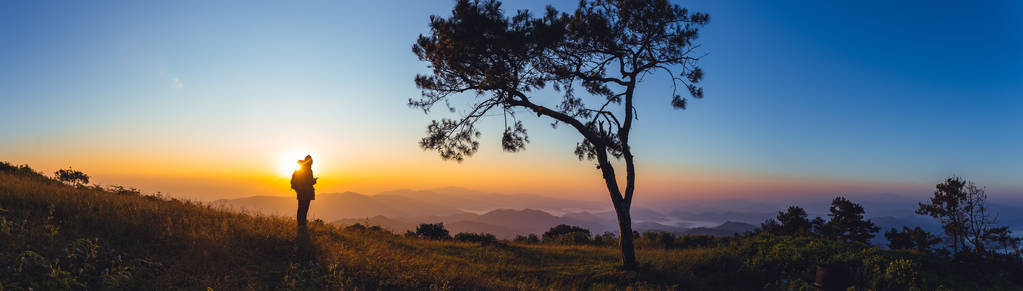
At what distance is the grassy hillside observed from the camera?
621cm

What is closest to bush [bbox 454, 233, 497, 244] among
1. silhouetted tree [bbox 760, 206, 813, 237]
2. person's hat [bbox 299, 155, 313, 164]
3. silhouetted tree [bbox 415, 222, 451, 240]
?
silhouetted tree [bbox 415, 222, 451, 240]

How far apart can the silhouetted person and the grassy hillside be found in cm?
79

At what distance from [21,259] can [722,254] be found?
1546cm

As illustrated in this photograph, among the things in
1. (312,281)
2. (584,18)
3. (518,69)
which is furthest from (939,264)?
(312,281)

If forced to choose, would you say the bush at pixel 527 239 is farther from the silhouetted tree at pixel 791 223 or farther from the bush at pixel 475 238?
the silhouetted tree at pixel 791 223

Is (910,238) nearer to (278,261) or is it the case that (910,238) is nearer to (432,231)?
(432,231)

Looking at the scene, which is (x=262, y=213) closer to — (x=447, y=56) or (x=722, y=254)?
(x=447, y=56)

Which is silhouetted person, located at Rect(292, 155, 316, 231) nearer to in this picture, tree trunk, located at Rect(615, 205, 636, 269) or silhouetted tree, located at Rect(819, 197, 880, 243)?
tree trunk, located at Rect(615, 205, 636, 269)

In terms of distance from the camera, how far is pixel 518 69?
12.7m

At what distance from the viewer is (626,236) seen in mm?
11422

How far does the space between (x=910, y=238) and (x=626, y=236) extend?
21.9 metres

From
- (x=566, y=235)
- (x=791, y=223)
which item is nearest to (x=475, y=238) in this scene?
(x=566, y=235)

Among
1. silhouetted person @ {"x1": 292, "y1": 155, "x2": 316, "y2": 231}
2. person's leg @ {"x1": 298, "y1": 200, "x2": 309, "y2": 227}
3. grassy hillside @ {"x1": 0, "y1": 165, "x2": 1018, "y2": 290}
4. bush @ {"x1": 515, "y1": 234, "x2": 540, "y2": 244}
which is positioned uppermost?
silhouetted person @ {"x1": 292, "y1": 155, "x2": 316, "y2": 231}

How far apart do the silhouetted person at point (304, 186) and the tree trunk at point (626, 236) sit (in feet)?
31.2
